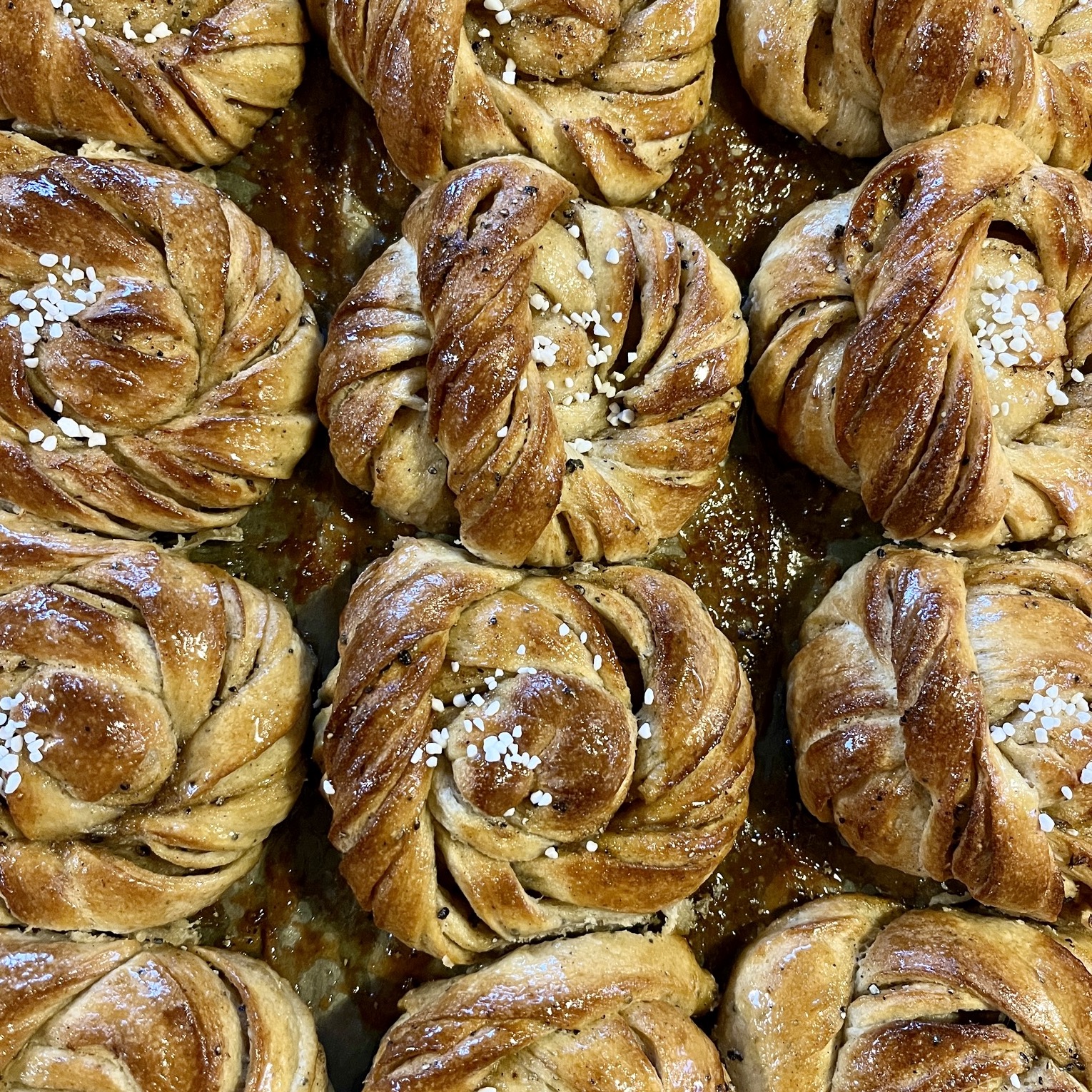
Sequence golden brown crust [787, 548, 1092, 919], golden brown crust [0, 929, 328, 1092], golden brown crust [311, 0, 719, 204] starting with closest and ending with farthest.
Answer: golden brown crust [0, 929, 328, 1092] → golden brown crust [787, 548, 1092, 919] → golden brown crust [311, 0, 719, 204]

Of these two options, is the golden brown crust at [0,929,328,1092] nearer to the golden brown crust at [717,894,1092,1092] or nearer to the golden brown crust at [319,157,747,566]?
the golden brown crust at [717,894,1092,1092]

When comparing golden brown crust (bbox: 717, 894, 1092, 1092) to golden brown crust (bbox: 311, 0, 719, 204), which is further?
golden brown crust (bbox: 311, 0, 719, 204)

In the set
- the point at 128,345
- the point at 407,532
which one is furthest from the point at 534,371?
the point at 128,345

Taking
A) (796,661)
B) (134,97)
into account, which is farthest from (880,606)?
(134,97)

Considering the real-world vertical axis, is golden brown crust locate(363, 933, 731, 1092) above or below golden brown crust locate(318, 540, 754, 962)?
below

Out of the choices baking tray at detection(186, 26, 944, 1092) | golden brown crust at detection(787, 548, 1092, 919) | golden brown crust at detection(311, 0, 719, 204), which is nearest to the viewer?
golden brown crust at detection(787, 548, 1092, 919)

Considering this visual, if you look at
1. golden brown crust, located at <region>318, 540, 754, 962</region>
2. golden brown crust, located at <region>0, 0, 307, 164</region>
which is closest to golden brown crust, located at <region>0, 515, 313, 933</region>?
golden brown crust, located at <region>318, 540, 754, 962</region>
